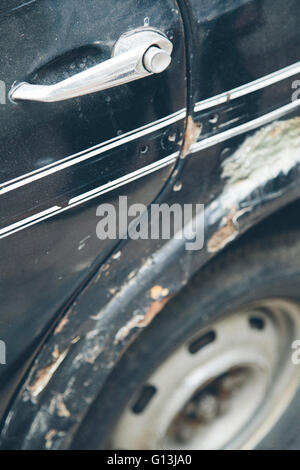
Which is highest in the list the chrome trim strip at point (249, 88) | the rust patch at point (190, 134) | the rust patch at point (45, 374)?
the chrome trim strip at point (249, 88)

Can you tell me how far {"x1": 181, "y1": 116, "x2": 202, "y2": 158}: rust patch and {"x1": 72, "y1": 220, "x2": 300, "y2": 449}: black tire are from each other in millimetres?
330

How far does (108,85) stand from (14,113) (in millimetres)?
205

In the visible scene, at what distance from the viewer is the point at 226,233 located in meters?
1.34

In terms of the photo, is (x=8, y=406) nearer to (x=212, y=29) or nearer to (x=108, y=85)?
(x=108, y=85)

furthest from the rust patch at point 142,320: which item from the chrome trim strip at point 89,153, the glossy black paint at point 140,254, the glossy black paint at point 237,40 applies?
the glossy black paint at point 237,40

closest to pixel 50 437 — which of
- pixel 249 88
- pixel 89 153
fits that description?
pixel 89 153

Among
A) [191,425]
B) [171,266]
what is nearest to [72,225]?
[171,266]

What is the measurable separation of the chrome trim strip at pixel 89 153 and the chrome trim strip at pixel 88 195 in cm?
9

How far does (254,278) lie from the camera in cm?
144

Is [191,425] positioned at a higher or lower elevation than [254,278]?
lower

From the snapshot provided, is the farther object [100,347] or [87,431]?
[87,431]

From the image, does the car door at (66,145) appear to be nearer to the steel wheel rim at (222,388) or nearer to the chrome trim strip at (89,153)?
the chrome trim strip at (89,153)

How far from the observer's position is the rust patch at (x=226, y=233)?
1.34 meters

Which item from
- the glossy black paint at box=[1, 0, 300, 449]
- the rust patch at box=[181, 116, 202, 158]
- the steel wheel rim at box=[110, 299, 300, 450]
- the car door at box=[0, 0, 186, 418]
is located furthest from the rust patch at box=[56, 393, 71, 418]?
the rust patch at box=[181, 116, 202, 158]
